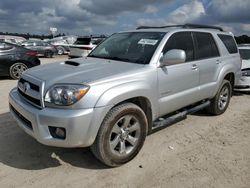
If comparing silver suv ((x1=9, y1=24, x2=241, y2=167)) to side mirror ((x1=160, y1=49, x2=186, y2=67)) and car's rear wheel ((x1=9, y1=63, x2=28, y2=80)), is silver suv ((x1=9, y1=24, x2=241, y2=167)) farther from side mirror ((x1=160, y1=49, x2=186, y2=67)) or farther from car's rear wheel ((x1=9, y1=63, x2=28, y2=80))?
car's rear wheel ((x1=9, y1=63, x2=28, y2=80))

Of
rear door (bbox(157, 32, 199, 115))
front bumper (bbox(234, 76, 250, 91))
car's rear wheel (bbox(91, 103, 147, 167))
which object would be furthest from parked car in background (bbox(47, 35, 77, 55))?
car's rear wheel (bbox(91, 103, 147, 167))

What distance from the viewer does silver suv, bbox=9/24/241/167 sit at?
2.98 metres

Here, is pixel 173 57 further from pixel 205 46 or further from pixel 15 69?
pixel 15 69

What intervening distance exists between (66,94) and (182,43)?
7.78 ft

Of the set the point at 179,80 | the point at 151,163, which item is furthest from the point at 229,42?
the point at 151,163

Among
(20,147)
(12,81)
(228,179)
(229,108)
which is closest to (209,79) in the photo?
(229,108)

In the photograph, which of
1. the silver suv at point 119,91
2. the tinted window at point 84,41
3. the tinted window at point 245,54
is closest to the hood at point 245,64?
the tinted window at point 245,54

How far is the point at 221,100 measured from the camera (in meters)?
5.75

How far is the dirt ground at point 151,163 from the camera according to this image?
10.3ft

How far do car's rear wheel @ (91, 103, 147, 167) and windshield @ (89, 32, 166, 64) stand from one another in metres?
0.85

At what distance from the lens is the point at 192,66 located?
445 centimetres

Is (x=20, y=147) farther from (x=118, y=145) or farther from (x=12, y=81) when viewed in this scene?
(x=12, y=81)

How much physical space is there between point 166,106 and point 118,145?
102 centimetres

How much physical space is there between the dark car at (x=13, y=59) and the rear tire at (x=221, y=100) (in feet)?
22.4
